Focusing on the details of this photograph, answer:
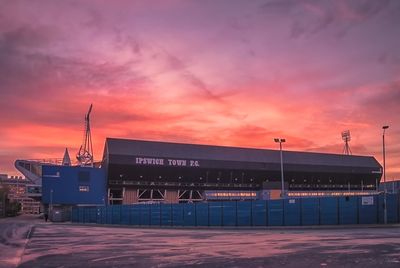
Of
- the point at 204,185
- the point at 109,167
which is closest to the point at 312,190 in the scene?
the point at 204,185

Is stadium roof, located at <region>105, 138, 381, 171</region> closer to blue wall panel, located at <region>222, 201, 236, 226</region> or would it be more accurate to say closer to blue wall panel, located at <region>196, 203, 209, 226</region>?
blue wall panel, located at <region>196, 203, 209, 226</region>

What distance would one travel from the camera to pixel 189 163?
424 feet

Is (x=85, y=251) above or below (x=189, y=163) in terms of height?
below

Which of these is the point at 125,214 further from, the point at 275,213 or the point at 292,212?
the point at 292,212

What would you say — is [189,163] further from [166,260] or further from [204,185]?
[166,260]

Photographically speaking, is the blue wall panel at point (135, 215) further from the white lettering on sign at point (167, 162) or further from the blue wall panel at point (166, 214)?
the white lettering on sign at point (167, 162)

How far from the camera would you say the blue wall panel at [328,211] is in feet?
Result: 164

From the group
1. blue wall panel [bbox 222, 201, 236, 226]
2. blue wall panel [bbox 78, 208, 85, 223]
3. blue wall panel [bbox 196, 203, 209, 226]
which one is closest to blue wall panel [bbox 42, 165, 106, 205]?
blue wall panel [bbox 78, 208, 85, 223]

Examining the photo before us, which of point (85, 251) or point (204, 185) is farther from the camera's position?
point (204, 185)

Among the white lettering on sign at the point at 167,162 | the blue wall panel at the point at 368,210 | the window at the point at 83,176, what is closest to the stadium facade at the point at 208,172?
the white lettering on sign at the point at 167,162

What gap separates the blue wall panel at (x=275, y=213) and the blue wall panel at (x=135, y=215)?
2411 cm

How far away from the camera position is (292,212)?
52125 millimetres

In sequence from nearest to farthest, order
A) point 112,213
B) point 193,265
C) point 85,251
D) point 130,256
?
point 193,265, point 130,256, point 85,251, point 112,213

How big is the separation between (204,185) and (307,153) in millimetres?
31233
